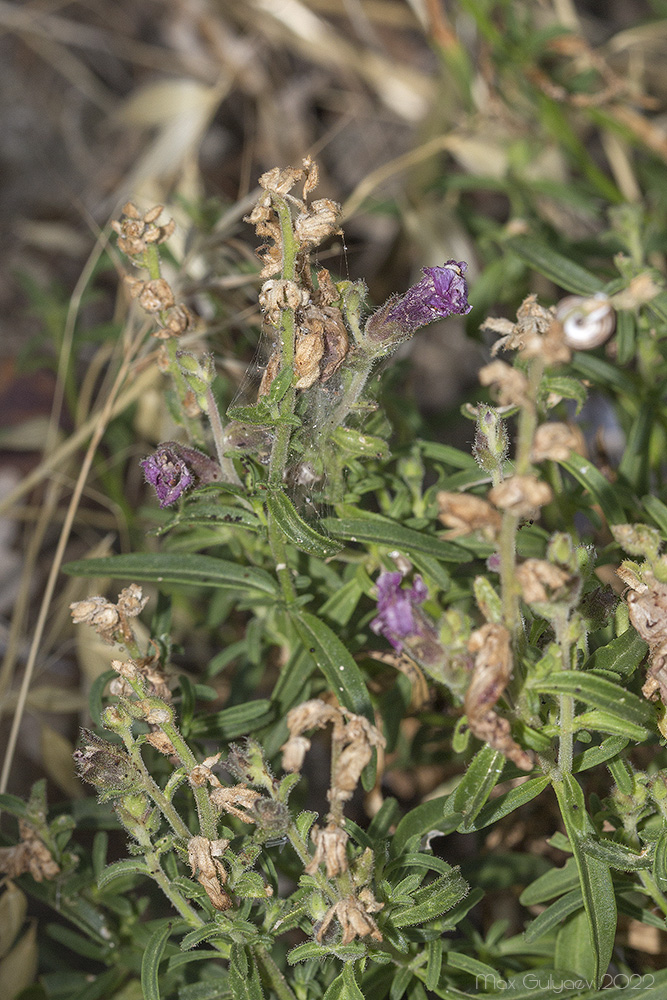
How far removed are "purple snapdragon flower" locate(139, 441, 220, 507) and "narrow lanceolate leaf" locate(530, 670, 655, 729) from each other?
2.75ft

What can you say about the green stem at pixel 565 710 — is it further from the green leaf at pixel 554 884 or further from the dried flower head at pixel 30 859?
the dried flower head at pixel 30 859

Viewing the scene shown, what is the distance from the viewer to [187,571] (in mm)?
2086

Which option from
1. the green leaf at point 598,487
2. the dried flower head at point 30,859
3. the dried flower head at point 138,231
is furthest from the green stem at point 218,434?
the dried flower head at point 30,859

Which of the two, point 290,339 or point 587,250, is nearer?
point 290,339

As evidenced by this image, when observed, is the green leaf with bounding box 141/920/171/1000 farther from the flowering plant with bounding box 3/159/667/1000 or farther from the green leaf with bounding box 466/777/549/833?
the green leaf with bounding box 466/777/549/833

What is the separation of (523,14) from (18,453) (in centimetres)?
285

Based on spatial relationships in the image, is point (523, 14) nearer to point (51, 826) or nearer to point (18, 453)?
point (18, 453)

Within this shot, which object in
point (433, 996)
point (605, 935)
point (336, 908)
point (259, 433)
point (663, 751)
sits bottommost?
point (433, 996)

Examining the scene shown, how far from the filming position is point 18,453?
152 inches

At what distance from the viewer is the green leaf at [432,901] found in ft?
5.47

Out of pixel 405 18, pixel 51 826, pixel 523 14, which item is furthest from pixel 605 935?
pixel 405 18

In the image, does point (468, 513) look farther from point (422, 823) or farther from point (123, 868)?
point (123, 868)

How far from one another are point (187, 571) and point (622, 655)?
945mm

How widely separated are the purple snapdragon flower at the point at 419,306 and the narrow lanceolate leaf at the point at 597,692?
0.73 meters
